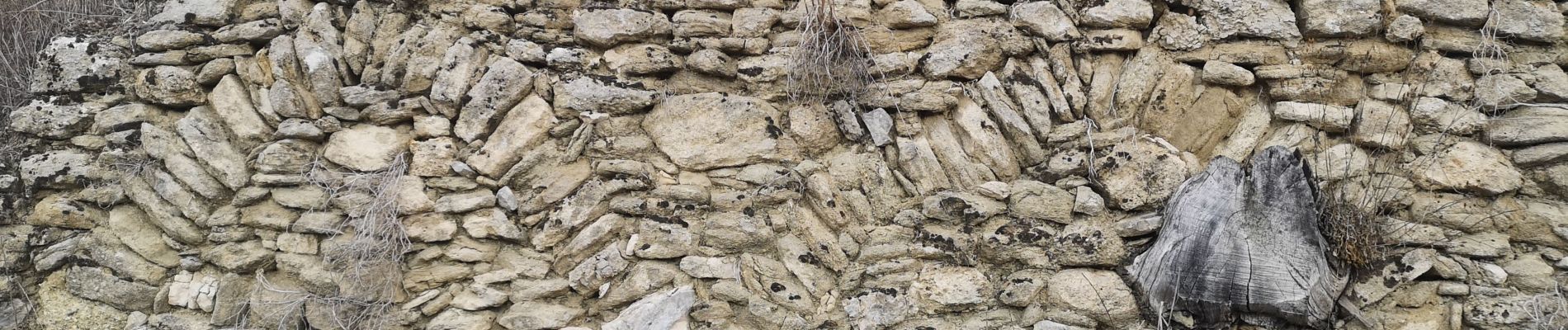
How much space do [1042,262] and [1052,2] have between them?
3.17 feet

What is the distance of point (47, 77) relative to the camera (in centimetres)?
376

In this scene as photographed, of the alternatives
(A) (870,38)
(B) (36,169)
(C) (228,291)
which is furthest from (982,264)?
(B) (36,169)

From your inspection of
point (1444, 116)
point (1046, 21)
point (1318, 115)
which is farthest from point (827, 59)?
point (1444, 116)

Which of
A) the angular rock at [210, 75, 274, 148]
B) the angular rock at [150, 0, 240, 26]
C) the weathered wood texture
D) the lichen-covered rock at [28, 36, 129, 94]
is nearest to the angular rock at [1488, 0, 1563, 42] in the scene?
the weathered wood texture

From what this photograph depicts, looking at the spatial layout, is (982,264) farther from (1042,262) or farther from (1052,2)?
(1052,2)

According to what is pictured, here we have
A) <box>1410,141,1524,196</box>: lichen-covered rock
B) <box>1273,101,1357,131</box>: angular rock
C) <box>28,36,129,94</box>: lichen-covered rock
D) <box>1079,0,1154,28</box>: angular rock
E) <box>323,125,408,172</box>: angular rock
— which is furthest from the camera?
<box>28,36,129,94</box>: lichen-covered rock

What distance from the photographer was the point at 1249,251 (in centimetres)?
292

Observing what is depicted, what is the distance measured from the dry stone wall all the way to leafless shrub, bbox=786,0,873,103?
6 centimetres

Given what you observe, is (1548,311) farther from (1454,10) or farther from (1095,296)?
(1095,296)

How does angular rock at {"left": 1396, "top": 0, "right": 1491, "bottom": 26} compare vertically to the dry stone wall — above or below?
above

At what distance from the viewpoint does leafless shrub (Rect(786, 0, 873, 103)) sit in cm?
328

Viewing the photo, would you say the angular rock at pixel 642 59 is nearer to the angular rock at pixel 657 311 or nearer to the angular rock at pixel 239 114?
the angular rock at pixel 657 311

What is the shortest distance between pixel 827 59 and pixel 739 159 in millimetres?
492

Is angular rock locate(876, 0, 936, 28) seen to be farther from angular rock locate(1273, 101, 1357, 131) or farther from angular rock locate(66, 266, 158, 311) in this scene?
angular rock locate(66, 266, 158, 311)
